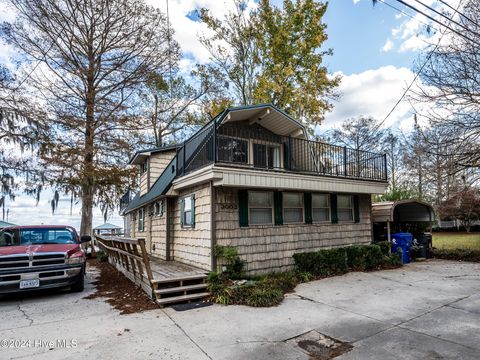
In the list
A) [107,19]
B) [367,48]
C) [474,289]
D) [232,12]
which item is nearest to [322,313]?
[474,289]

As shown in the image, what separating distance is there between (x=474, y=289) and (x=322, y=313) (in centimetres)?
438

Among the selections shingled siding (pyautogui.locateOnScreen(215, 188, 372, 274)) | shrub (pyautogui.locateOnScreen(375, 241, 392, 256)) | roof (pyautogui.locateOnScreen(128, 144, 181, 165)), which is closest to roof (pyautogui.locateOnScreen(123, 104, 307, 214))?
roof (pyautogui.locateOnScreen(128, 144, 181, 165))

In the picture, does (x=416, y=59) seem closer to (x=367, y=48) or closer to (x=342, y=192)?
(x=367, y=48)

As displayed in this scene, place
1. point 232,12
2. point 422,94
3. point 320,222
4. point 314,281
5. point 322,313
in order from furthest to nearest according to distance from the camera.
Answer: point 232,12 → point 422,94 → point 320,222 → point 314,281 → point 322,313

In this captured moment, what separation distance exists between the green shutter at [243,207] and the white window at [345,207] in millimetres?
4040

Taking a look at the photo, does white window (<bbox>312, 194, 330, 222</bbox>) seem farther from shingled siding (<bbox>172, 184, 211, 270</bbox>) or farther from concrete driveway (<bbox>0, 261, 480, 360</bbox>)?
shingled siding (<bbox>172, 184, 211, 270</bbox>)

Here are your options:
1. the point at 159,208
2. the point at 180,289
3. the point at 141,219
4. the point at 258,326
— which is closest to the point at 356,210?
the point at 180,289

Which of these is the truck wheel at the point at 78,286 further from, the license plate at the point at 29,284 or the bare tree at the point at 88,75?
the bare tree at the point at 88,75

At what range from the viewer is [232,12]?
2005 cm

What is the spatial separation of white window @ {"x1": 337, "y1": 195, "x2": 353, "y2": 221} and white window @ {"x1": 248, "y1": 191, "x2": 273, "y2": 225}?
316 cm

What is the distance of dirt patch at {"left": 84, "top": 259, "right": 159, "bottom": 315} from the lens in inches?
245

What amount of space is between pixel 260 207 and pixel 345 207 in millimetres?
3920

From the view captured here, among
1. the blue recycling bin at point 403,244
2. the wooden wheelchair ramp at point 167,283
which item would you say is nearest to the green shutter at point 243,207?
the wooden wheelchair ramp at point 167,283

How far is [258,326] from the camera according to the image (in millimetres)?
4996
